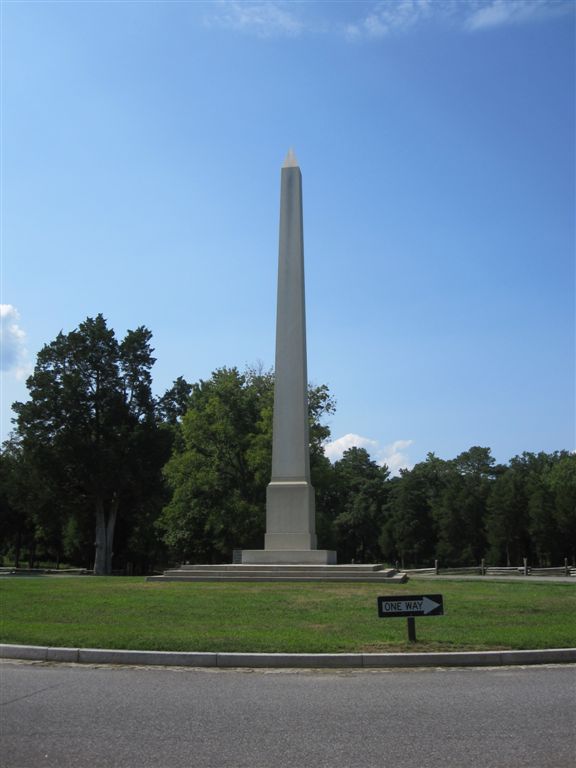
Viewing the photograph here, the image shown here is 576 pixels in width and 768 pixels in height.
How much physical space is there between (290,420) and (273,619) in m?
13.0

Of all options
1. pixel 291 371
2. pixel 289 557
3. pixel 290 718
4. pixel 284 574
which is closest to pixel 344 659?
pixel 290 718

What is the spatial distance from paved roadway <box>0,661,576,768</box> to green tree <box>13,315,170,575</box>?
34714 mm

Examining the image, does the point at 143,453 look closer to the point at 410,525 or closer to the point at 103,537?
the point at 103,537

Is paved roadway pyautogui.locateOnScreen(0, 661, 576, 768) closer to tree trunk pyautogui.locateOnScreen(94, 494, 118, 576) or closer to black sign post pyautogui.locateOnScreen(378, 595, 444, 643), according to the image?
black sign post pyautogui.locateOnScreen(378, 595, 444, 643)

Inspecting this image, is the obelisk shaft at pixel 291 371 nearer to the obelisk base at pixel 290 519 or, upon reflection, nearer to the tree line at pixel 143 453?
the obelisk base at pixel 290 519

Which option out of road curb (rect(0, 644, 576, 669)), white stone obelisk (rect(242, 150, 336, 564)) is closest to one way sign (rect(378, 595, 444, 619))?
road curb (rect(0, 644, 576, 669))

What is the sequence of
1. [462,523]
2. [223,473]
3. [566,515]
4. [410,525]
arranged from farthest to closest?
[410,525], [462,523], [566,515], [223,473]

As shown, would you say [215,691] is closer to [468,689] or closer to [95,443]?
[468,689]

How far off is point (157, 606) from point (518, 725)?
9298mm

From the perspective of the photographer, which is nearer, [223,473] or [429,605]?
[429,605]

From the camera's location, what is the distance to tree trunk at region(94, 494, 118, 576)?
4306cm

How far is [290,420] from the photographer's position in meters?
25.0

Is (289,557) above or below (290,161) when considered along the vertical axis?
below

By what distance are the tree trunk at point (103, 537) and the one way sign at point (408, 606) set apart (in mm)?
35803
